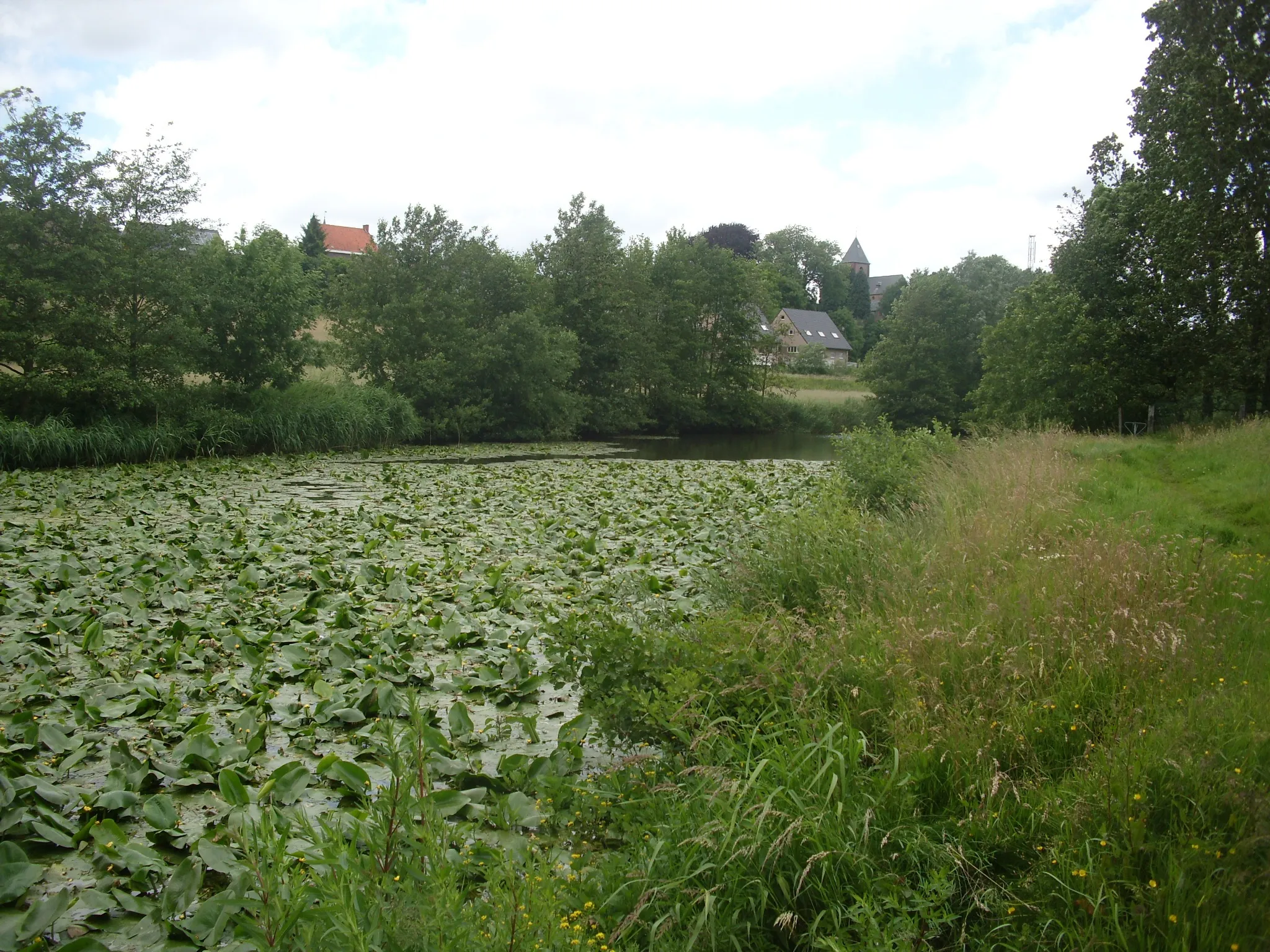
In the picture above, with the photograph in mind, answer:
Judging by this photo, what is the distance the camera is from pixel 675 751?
3873 millimetres

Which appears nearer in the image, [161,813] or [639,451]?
[161,813]

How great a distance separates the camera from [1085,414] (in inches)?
1081

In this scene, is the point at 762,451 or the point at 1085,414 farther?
the point at 762,451

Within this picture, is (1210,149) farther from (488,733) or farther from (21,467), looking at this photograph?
(21,467)

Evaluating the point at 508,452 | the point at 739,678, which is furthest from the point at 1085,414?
the point at 739,678

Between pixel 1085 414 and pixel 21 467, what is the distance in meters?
28.0

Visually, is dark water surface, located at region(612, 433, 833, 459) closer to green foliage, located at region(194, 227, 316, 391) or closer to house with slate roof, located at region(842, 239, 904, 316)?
green foliage, located at region(194, 227, 316, 391)

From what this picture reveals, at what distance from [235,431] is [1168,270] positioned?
944 inches

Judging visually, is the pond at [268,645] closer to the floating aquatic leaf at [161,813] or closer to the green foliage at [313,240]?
the floating aquatic leaf at [161,813]

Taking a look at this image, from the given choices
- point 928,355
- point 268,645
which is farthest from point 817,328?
point 268,645

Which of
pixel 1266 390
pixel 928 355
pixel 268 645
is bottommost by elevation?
pixel 268 645

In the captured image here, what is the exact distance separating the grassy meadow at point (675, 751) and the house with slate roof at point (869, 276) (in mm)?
112526

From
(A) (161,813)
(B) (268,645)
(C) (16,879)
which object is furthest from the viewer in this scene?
(B) (268,645)

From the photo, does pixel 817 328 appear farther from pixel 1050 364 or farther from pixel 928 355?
pixel 1050 364
